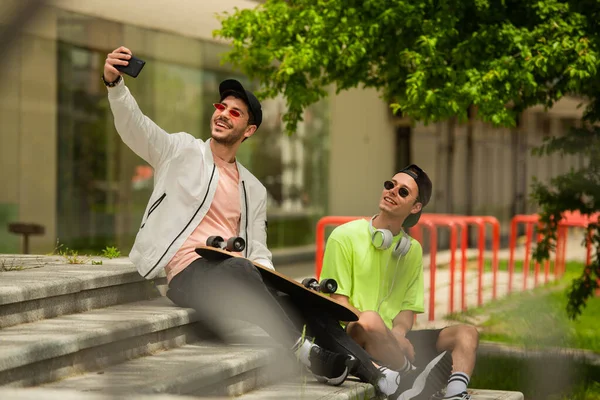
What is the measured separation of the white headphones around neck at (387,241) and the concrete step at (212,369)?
2.10ft

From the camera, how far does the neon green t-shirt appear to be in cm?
436

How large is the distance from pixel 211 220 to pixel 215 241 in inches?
10.2

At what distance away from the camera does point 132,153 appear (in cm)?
1391

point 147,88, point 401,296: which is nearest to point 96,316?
point 401,296

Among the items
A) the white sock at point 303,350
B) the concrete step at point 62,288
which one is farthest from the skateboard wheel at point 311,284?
the concrete step at point 62,288

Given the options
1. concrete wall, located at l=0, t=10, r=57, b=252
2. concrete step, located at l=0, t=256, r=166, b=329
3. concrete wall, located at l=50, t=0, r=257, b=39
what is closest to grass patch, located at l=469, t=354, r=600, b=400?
concrete step, located at l=0, t=256, r=166, b=329

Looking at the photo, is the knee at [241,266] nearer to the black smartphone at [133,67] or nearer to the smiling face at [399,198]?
the smiling face at [399,198]

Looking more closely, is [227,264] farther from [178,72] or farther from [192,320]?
[178,72]

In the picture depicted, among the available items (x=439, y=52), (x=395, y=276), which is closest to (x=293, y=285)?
(x=395, y=276)

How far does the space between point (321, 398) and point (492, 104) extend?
2827 mm

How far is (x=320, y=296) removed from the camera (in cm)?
396

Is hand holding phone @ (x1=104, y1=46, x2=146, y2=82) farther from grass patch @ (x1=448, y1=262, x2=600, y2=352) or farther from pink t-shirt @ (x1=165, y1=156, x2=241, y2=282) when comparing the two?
grass patch @ (x1=448, y1=262, x2=600, y2=352)

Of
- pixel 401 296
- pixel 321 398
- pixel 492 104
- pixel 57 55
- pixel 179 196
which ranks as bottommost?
pixel 321 398

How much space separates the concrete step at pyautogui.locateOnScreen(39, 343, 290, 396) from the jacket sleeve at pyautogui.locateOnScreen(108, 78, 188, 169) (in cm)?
90
